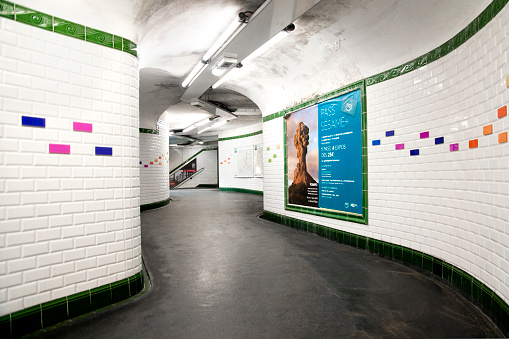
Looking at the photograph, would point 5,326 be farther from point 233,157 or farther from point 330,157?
point 233,157

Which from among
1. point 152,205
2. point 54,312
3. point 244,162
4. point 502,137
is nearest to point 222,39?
point 502,137

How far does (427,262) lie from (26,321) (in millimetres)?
4333

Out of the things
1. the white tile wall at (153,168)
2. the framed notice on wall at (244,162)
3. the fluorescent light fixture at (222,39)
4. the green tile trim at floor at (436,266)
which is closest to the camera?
the green tile trim at floor at (436,266)

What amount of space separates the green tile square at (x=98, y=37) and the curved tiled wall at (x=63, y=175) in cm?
4

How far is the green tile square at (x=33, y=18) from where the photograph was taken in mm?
2389

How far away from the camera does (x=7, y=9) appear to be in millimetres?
2330

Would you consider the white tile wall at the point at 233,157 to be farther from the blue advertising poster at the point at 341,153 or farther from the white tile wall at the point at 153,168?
the blue advertising poster at the point at 341,153

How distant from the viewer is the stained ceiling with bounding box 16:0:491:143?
2.94m

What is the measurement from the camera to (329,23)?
4.04m

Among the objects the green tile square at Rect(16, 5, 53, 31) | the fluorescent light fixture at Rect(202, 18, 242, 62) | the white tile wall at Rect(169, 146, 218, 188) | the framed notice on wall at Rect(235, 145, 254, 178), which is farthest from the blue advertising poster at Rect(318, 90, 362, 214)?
the white tile wall at Rect(169, 146, 218, 188)

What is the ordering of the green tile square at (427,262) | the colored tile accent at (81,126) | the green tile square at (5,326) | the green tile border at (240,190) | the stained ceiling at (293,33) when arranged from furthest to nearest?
the green tile border at (240,190), the green tile square at (427,262), the stained ceiling at (293,33), the colored tile accent at (81,126), the green tile square at (5,326)

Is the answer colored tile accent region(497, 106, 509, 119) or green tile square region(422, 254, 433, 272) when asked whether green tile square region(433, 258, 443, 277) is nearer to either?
green tile square region(422, 254, 433, 272)

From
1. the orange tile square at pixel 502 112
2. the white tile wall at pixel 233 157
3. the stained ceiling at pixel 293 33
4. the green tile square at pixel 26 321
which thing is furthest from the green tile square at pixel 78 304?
the white tile wall at pixel 233 157

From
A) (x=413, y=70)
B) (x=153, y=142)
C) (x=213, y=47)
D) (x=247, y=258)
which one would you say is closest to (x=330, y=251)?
(x=247, y=258)
